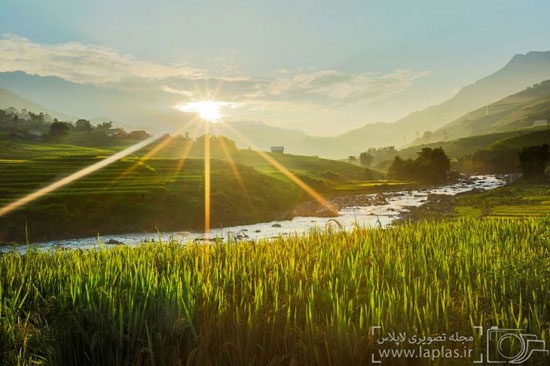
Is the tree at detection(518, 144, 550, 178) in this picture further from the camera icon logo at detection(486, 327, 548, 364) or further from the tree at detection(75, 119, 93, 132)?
the tree at detection(75, 119, 93, 132)

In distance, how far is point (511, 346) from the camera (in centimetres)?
509

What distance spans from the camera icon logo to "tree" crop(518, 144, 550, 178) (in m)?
90.7

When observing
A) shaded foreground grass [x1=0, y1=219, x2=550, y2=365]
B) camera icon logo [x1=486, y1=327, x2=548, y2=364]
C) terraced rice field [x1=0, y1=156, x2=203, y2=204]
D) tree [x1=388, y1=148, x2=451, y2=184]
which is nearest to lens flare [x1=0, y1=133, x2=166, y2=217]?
terraced rice field [x1=0, y1=156, x2=203, y2=204]

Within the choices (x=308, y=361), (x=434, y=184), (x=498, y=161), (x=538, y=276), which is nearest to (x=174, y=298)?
(x=308, y=361)

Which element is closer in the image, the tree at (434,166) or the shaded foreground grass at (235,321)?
the shaded foreground grass at (235,321)

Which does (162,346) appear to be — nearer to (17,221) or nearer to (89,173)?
(17,221)

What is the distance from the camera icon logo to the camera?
16.4 feet

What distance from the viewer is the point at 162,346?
566cm

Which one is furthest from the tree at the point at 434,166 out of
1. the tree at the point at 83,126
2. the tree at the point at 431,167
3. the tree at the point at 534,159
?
the tree at the point at 83,126

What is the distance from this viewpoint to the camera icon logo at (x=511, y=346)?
5.00m

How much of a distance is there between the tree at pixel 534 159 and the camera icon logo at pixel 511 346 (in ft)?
Answer: 298

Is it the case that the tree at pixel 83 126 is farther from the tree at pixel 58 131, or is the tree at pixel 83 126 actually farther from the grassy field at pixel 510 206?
the grassy field at pixel 510 206

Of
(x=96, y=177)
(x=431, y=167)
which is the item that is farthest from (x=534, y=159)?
(x=96, y=177)

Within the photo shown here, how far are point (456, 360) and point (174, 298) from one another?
4.05 metres
